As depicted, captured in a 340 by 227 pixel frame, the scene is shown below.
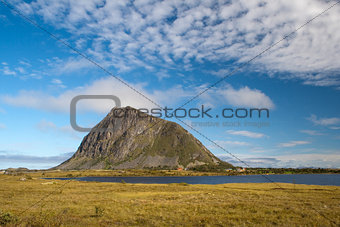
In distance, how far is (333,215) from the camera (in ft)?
72.8

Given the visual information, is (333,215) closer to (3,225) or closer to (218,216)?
(218,216)

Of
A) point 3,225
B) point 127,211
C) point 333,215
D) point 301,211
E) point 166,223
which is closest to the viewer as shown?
point 3,225

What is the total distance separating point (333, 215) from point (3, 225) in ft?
89.7

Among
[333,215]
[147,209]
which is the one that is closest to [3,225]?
[147,209]

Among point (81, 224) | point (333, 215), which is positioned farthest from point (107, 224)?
point (333, 215)

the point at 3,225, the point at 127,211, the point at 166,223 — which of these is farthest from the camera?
the point at 127,211

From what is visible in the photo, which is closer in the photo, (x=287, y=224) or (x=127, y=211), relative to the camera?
(x=287, y=224)

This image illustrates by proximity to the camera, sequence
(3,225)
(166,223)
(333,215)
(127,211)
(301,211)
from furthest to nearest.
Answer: (127,211) < (301,211) < (333,215) < (166,223) < (3,225)

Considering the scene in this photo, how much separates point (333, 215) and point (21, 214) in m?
28.9

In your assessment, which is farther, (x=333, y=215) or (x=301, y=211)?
(x=301, y=211)

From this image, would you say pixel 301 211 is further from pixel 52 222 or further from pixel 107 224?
pixel 52 222

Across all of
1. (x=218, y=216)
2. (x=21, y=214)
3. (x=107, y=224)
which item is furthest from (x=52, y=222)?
(x=218, y=216)

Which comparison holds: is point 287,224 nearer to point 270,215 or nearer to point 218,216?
point 270,215

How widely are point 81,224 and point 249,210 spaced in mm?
16260
